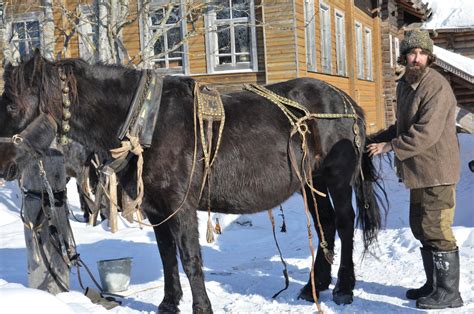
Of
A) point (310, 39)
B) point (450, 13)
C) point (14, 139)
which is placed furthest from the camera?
point (450, 13)

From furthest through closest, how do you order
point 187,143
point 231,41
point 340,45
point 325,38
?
point 340,45, point 325,38, point 231,41, point 187,143

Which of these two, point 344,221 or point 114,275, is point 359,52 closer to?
point 344,221

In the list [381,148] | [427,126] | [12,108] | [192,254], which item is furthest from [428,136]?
[12,108]

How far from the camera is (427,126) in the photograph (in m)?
3.78

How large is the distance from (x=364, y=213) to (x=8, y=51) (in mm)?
7870

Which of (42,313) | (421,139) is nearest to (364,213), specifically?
(421,139)

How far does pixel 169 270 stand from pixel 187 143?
1.16m

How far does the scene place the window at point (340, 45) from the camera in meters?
16.0

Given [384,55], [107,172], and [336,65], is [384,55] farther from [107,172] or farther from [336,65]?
[107,172]

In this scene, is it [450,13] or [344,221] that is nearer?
[344,221]

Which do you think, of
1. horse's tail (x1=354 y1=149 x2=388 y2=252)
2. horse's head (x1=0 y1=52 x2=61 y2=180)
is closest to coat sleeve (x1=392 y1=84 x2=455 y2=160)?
horse's tail (x1=354 y1=149 x2=388 y2=252)

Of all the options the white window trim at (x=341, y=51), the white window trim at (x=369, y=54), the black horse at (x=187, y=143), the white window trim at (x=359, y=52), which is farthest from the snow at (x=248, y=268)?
the white window trim at (x=369, y=54)

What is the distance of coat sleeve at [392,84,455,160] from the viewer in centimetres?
378

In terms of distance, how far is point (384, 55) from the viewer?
20875 mm
